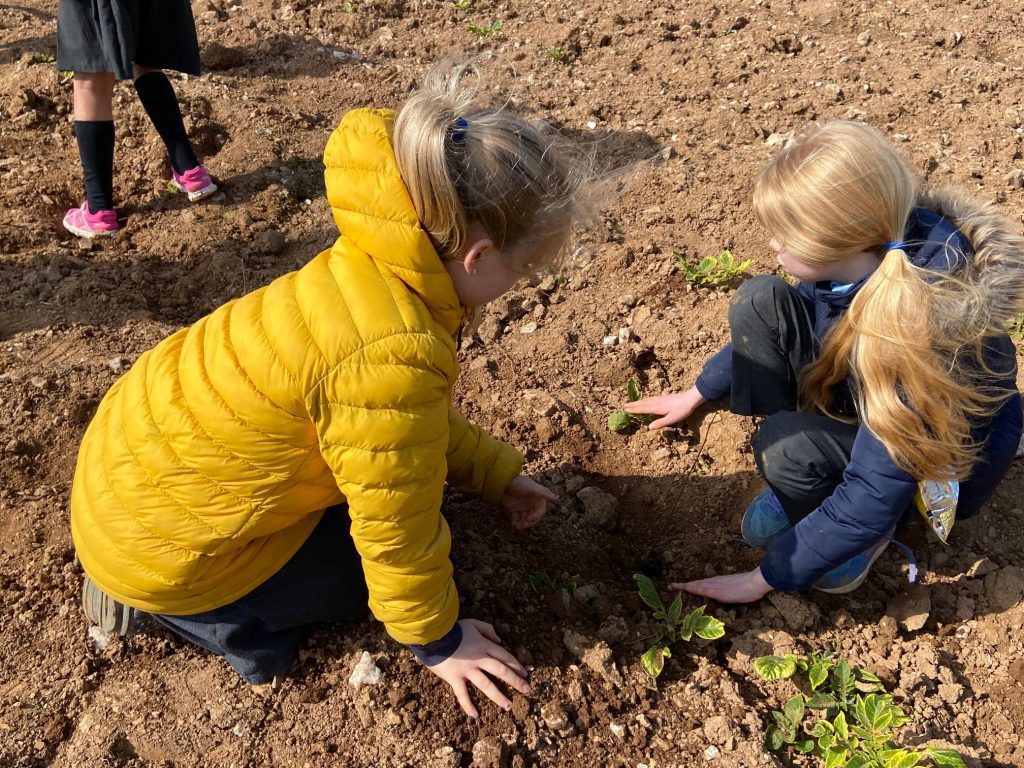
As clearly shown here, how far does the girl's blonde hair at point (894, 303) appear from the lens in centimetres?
183

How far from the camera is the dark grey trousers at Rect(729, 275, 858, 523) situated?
7.52 feet

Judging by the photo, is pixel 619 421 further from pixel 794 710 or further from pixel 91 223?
pixel 91 223

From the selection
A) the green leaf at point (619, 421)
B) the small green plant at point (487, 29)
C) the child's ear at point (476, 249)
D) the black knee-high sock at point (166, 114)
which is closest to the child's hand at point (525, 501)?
the green leaf at point (619, 421)

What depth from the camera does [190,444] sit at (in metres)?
1.69

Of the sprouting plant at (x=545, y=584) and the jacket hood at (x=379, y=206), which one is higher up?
the jacket hood at (x=379, y=206)

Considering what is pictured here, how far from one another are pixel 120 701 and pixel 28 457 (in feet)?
3.33

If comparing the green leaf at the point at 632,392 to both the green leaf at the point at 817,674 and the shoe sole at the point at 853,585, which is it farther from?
the green leaf at the point at 817,674

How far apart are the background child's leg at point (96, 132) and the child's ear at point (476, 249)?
3007mm

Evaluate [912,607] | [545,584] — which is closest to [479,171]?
[545,584]

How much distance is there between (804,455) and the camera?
2.29 metres

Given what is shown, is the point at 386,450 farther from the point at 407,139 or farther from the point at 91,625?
the point at 91,625

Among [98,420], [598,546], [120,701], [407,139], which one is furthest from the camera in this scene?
[598,546]

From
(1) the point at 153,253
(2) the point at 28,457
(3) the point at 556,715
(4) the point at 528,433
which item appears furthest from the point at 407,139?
(1) the point at 153,253

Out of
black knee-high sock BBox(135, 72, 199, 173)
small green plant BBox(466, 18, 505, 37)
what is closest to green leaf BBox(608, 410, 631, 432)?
black knee-high sock BBox(135, 72, 199, 173)
